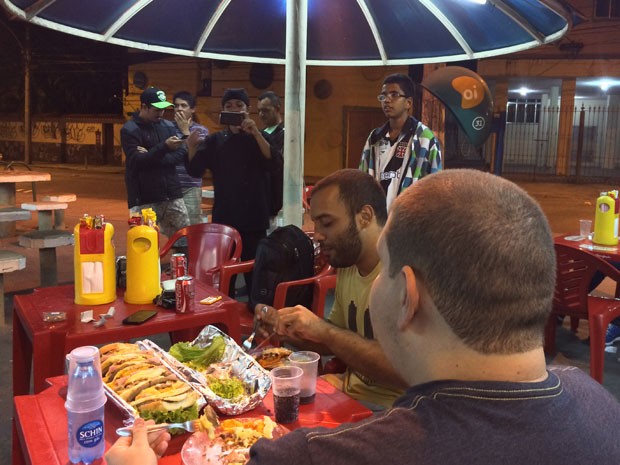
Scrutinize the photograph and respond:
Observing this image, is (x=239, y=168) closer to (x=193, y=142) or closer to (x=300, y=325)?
(x=193, y=142)

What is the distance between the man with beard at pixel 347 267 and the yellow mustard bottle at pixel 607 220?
2644 millimetres

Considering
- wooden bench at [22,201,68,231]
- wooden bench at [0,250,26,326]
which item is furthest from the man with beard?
wooden bench at [22,201,68,231]

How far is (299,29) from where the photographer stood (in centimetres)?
450

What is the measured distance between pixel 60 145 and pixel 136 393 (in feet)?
93.3

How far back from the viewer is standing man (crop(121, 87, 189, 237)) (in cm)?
543

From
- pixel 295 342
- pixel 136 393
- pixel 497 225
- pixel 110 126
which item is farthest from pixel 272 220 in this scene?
pixel 110 126

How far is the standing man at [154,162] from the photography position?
543 cm

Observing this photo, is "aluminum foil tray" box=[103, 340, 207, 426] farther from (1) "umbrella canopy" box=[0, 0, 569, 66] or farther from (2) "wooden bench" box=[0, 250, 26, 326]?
(2) "wooden bench" box=[0, 250, 26, 326]

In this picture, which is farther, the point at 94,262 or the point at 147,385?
the point at 94,262

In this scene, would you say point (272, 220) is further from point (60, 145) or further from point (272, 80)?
point (60, 145)

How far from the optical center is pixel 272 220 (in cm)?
554

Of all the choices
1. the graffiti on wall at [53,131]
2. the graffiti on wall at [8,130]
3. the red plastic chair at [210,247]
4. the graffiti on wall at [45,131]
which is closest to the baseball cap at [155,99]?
the red plastic chair at [210,247]

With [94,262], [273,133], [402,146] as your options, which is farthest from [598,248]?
[94,262]

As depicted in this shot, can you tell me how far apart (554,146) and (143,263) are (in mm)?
21219
